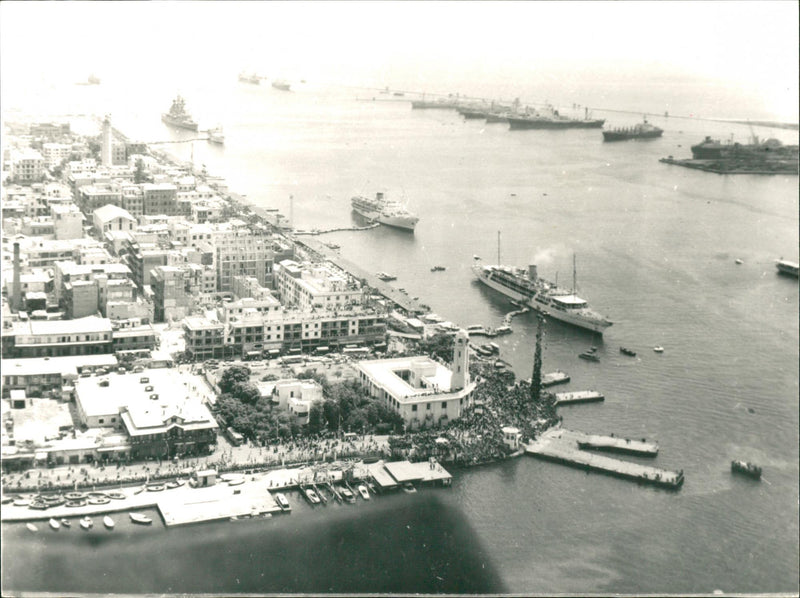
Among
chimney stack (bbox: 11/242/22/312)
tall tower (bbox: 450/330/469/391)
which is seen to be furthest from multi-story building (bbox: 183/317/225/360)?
tall tower (bbox: 450/330/469/391)

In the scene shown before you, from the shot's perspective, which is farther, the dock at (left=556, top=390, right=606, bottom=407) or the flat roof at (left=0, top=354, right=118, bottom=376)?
the dock at (left=556, top=390, right=606, bottom=407)

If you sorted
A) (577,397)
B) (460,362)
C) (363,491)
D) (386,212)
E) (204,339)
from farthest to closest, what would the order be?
(386,212) < (577,397) < (204,339) < (460,362) < (363,491)

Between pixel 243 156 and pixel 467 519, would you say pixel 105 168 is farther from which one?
pixel 467 519

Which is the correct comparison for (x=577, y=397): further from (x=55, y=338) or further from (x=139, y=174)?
(x=139, y=174)

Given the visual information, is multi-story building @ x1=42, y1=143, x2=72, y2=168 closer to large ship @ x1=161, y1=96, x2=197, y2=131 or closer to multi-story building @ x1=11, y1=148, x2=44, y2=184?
multi-story building @ x1=11, y1=148, x2=44, y2=184

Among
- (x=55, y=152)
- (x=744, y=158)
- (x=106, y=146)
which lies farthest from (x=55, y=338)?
(x=744, y=158)

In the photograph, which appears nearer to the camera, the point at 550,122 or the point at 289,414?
the point at 289,414

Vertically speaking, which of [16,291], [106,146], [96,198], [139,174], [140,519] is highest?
[106,146]

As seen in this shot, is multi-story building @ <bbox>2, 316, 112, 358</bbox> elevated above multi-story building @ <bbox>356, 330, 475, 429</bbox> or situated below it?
above
